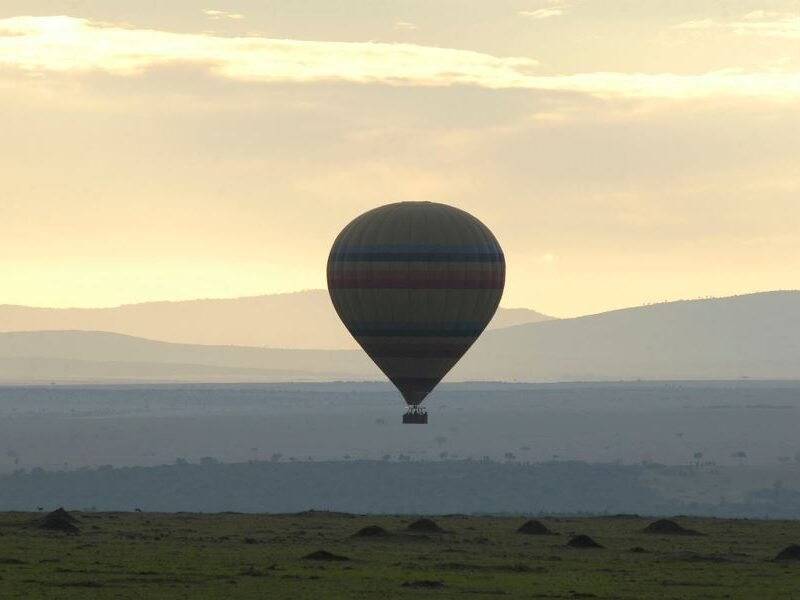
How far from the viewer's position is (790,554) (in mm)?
87625

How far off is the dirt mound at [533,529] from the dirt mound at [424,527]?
5.16m

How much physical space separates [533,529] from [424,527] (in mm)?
6932

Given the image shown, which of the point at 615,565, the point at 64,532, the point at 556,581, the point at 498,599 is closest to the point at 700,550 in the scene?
the point at 615,565

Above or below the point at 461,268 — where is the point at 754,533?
below

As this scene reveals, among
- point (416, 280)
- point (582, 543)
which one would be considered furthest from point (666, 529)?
point (416, 280)

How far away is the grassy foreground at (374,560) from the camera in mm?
72750

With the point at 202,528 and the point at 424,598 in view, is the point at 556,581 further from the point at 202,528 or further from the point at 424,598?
the point at 202,528

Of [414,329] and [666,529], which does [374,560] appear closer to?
[666,529]

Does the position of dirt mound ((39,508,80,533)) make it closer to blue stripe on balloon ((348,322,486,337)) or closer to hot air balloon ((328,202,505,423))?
hot air balloon ((328,202,505,423))

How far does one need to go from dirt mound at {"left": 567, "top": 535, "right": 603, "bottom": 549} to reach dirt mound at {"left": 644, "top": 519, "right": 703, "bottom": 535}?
32.0 ft

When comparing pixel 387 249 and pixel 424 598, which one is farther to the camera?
pixel 387 249

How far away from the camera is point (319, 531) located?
337ft

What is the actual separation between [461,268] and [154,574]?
45.4 meters

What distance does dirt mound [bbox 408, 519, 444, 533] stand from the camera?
99.6 metres
